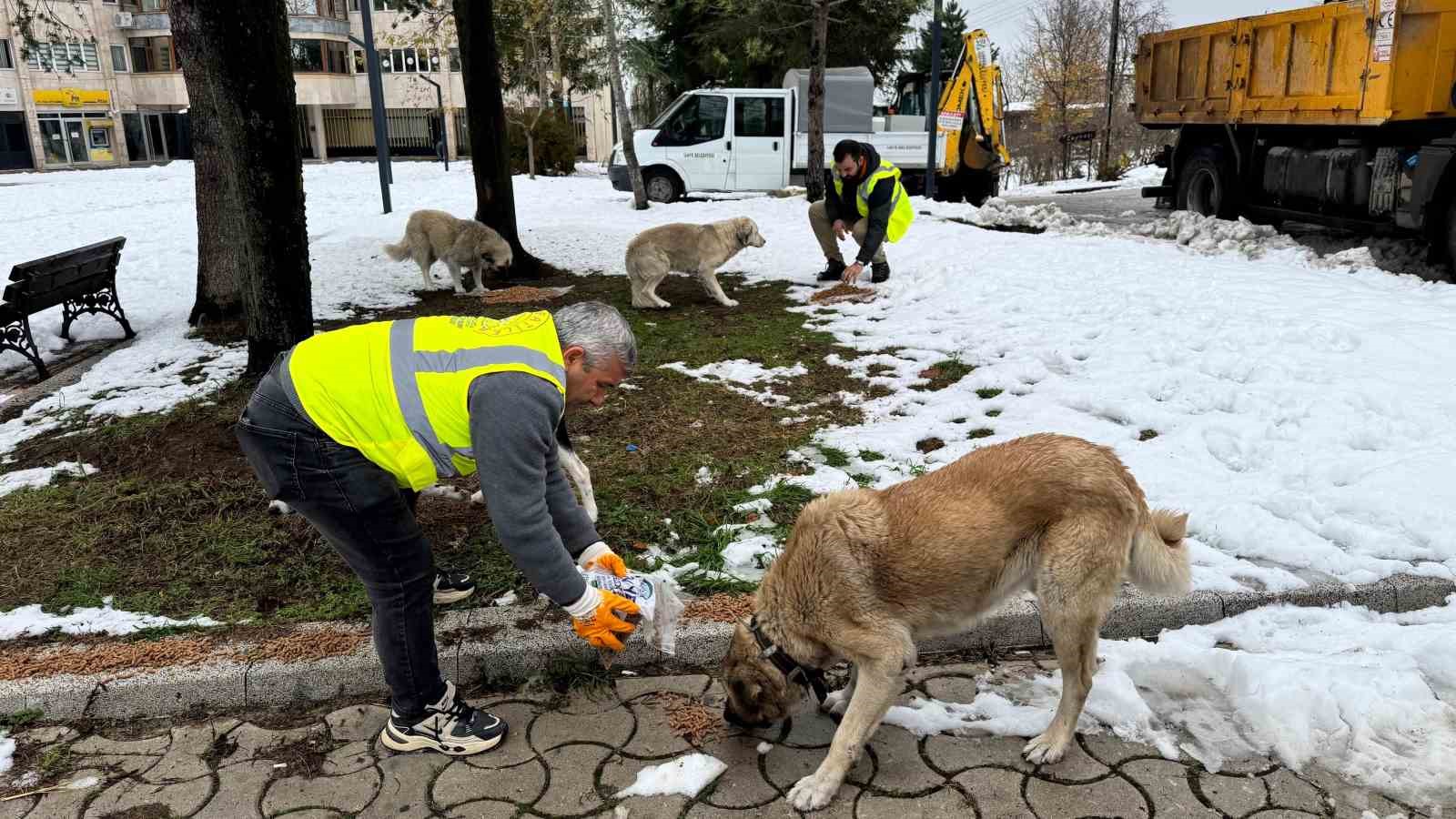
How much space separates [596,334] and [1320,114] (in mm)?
11350

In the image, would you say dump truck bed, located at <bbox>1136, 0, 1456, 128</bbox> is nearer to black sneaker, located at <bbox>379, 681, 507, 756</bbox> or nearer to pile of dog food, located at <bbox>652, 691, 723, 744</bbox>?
pile of dog food, located at <bbox>652, 691, 723, 744</bbox>

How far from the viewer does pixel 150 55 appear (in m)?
47.7

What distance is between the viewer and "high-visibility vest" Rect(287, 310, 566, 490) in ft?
8.57

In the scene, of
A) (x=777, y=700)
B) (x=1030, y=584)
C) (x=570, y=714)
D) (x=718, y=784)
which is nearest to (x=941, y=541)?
(x=1030, y=584)

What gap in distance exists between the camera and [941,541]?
9.37 feet

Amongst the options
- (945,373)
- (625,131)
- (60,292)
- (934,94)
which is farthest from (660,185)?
(945,373)

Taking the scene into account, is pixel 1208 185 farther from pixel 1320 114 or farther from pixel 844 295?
pixel 844 295

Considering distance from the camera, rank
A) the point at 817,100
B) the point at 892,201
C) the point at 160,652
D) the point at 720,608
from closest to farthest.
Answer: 1. the point at 160,652
2. the point at 720,608
3. the point at 892,201
4. the point at 817,100

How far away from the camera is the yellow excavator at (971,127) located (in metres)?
19.7

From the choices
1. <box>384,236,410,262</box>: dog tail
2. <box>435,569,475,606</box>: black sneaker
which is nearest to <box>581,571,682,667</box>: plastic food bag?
<box>435,569,475,606</box>: black sneaker

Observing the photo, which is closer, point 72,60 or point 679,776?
point 679,776

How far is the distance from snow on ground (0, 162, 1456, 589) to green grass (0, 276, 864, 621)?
1.73ft

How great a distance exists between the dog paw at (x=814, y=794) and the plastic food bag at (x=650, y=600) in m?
0.63

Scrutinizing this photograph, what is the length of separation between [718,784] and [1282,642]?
220 centimetres
